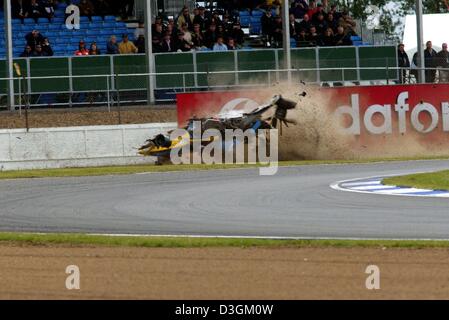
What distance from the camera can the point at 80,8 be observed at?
3300 centimetres

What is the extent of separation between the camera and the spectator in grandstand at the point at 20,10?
32500mm

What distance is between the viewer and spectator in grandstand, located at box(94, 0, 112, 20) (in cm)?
3366

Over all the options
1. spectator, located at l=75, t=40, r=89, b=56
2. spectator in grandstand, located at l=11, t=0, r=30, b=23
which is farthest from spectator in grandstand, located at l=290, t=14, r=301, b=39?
spectator in grandstand, located at l=11, t=0, r=30, b=23

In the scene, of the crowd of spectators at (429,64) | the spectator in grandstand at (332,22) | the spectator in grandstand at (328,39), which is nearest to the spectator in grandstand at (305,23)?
the spectator in grandstand at (332,22)

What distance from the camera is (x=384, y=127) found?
90.8ft

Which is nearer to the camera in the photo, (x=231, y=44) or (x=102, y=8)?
(x=231, y=44)

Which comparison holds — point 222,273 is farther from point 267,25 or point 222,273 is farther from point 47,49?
point 267,25

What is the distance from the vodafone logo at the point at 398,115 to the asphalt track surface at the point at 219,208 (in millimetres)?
5556

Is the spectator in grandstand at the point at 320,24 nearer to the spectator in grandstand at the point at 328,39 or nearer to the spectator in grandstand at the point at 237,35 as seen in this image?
the spectator in grandstand at the point at 328,39

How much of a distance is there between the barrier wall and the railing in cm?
2

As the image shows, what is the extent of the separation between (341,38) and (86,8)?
7.60 meters

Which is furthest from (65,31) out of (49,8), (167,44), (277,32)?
(277,32)

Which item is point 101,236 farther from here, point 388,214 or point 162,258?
point 388,214

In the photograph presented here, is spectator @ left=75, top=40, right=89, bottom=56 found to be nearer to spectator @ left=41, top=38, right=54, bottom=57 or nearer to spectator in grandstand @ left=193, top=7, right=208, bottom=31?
spectator @ left=41, top=38, right=54, bottom=57
